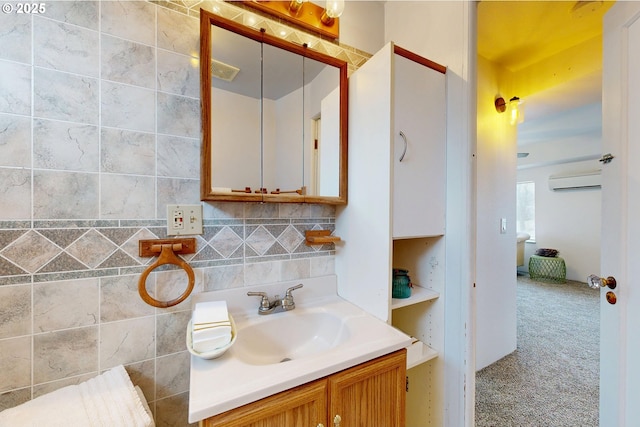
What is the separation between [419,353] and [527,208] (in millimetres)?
5723

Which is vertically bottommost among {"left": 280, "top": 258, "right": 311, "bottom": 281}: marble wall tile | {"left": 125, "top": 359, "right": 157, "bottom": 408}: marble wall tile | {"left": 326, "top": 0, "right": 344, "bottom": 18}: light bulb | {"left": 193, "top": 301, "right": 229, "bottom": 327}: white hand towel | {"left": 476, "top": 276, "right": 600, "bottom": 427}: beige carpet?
{"left": 476, "top": 276, "right": 600, "bottom": 427}: beige carpet

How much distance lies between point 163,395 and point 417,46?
6.74ft

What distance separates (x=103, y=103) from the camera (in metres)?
0.86

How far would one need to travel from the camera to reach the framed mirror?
39.0 inches

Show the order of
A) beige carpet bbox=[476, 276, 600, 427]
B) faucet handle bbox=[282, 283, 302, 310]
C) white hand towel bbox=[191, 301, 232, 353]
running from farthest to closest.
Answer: beige carpet bbox=[476, 276, 600, 427] → faucet handle bbox=[282, 283, 302, 310] → white hand towel bbox=[191, 301, 232, 353]

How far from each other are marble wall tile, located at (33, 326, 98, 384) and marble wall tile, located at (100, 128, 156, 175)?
0.58 m

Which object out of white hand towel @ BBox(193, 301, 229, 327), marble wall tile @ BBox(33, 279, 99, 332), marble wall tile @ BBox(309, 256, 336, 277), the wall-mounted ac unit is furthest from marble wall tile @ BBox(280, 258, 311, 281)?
the wall-mounted ac unit

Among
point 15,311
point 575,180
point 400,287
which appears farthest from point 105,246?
point 575,180

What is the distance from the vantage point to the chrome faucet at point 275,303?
1.08m

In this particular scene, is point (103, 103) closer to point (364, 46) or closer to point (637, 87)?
point (364, 46)

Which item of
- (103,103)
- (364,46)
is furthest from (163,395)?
(364,46)

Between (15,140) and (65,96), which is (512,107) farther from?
(15,140)

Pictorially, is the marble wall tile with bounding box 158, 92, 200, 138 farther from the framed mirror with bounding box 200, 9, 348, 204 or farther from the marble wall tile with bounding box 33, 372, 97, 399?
the marble wall tile with bounding box 33, 372, 97, 399

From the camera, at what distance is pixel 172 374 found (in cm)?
96
